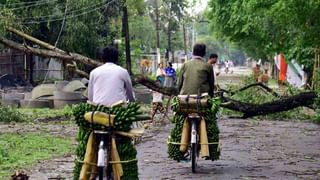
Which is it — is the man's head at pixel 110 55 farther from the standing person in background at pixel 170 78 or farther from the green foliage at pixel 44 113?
the standing person in background at pixel 170 78

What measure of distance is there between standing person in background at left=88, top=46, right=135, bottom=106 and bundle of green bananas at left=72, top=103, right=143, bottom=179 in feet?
0.77

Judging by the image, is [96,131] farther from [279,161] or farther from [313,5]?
[313,5]

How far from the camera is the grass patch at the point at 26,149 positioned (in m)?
12.6

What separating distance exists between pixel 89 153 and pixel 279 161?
18.6 feet

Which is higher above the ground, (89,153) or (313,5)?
(313,5)

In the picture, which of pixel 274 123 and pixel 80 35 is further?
pixel 80 35

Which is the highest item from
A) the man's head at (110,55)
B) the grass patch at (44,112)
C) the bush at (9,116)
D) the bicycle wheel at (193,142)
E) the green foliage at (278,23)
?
the green foliage at (278,23)

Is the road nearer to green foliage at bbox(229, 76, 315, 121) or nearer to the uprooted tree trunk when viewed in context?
the uprooted tree trunk

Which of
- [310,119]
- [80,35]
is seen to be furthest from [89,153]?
[80,35]

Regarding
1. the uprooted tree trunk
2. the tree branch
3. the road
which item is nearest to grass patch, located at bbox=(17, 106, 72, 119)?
the uprooted tree trunk

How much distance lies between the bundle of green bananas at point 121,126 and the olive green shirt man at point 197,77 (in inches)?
114

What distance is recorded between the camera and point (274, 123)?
2309cm

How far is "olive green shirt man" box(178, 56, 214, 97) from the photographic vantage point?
37.7ft

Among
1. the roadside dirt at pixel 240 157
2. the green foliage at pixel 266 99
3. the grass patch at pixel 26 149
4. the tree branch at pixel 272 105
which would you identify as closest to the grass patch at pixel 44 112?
the roadside dirt at pixel 240 157
